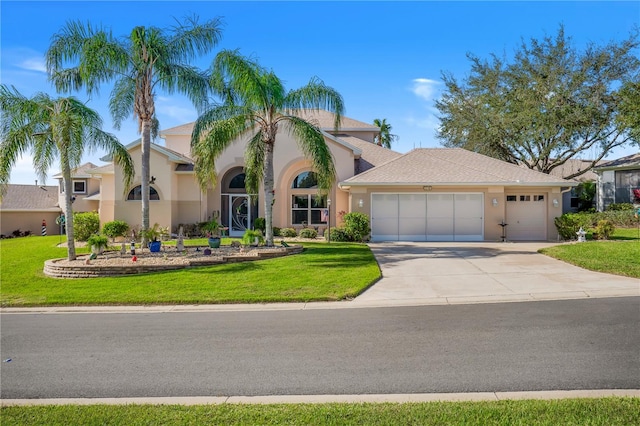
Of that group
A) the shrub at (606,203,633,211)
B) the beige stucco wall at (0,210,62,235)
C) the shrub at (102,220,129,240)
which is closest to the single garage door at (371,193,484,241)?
the shrub at (102,220,129,240)

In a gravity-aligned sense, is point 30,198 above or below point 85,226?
above

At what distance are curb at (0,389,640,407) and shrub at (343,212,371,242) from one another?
16706 millimetres

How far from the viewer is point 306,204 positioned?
24.9 m

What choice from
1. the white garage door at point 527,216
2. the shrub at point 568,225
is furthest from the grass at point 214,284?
the shrub at point 568,225

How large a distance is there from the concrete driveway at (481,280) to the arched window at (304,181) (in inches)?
324

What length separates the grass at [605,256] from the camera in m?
13.1

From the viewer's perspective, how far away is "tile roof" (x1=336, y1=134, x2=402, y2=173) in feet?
88.2

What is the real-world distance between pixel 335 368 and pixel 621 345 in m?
4.32

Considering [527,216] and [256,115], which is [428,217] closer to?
[527,216]

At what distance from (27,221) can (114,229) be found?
20831 millimetres

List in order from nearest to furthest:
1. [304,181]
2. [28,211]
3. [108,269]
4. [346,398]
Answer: [346,398]
[108,269]
[304,181]
[28,211]

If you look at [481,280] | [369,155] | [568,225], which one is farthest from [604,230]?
[369,155]

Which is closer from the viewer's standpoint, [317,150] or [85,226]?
[317,150]

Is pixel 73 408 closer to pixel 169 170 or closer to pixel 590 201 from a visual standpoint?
pixel 169 170
